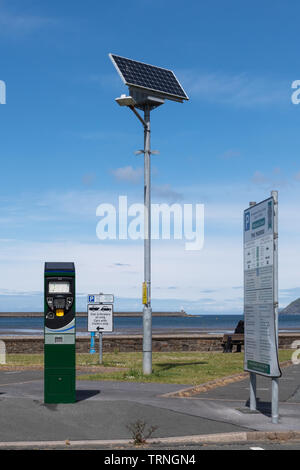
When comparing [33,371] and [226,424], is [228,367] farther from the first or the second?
[226,424]

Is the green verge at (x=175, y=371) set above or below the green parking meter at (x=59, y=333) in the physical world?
below

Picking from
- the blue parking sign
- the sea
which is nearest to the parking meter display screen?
the blue parking sign

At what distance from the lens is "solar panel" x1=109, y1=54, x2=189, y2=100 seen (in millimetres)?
18203

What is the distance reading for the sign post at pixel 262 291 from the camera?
10.9 meters

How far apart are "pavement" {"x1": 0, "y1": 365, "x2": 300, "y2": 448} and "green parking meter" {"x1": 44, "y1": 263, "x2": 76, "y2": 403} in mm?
318

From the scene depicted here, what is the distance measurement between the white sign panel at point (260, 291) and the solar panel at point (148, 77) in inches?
275

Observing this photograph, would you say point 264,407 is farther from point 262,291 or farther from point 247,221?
point 247,221

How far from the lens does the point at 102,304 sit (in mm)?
22406

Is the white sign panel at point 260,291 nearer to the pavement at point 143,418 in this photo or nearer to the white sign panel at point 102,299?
the pavement at point 143,418

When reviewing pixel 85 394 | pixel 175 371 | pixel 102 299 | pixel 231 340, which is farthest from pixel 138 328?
pixel 85 394

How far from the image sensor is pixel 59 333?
39.0 feet

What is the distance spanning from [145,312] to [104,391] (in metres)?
3.87

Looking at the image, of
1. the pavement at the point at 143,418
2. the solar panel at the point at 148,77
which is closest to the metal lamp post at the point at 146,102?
the solar panel at the point at 148,77
